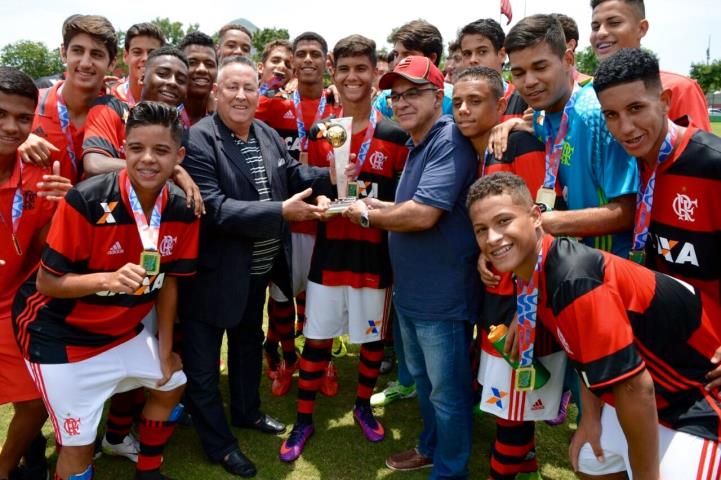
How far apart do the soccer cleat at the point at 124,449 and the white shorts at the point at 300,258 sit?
1.70 m

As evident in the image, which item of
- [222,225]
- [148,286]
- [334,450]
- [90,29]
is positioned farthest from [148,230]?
[334,450]

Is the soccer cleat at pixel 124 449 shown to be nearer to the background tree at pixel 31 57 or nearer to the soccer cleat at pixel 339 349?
the soccer cleat at pixel 339 349

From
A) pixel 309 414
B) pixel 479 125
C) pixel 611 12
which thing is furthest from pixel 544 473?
pixel 611 12

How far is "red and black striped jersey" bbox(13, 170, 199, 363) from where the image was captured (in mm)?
3158

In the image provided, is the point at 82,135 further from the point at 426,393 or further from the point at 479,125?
the point at 426,393

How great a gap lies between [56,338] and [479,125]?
2.90 meters

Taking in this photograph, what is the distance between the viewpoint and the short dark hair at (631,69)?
8.73 feet

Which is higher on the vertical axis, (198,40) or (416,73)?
(198,40)

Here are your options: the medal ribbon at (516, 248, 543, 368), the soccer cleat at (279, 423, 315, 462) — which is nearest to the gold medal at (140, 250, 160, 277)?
the soccer cleat at (279, 423, 315, 462)

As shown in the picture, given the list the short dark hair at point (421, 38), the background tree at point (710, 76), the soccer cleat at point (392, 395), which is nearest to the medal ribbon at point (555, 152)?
the short dark hair at point (421, 38)

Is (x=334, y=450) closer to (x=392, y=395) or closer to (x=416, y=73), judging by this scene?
(x=392, y=395)

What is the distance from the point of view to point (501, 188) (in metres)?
2.67

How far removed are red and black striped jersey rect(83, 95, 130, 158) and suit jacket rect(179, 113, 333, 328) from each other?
53 cm

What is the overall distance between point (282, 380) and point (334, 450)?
1.10 metres
